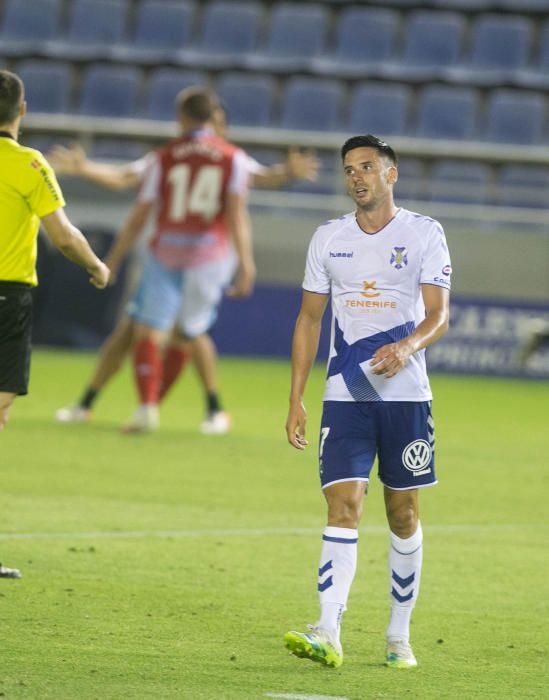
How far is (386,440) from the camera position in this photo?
5.58m

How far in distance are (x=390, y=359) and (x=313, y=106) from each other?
1757 centimetres

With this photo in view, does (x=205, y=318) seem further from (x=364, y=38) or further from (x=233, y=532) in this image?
(x=364, y=38)

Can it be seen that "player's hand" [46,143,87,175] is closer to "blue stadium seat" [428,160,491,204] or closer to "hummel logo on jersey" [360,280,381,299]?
"hummel logo on jersey" [360,280,381,299]

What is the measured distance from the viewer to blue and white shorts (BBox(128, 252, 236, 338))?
40.4ft

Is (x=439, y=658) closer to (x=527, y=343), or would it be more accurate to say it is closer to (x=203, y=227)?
(x=203, y=227)

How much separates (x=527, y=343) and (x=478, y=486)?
9.23 meters

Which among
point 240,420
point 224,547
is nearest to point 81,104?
point 240,420

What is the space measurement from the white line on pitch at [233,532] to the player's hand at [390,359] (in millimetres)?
2907

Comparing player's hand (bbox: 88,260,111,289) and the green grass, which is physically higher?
player's hand (bbox: 88,260,111,289)

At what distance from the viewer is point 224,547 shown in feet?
25.4

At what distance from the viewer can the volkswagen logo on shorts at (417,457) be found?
218 inches

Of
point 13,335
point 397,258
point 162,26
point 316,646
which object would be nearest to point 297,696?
point 316,646

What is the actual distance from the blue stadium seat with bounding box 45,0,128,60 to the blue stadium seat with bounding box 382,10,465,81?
14.4 feet

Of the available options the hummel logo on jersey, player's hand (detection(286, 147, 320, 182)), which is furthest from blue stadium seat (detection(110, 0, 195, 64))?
the hummel logo on jersey
